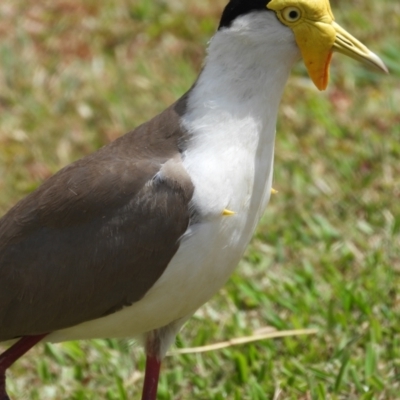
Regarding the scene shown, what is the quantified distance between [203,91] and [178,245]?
2.07 feet

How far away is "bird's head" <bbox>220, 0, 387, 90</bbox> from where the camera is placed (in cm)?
401

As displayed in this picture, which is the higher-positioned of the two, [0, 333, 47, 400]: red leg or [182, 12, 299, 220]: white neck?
[182, 12, 299, 220]: white neck

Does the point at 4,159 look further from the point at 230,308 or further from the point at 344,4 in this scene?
the point at 344,4

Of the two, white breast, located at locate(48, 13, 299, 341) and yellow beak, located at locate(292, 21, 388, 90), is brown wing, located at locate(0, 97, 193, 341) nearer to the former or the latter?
white breast, located at locate(48, 13, 299, 341)

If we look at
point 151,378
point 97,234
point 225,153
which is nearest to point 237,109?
point 225,153

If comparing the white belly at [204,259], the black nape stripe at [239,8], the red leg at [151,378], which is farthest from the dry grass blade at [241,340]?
the black nape stripe at [239,8]

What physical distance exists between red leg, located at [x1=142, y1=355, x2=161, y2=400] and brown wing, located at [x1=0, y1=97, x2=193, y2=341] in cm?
47

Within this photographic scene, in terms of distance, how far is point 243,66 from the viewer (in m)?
4.04

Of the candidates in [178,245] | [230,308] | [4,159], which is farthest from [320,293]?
[4,159]

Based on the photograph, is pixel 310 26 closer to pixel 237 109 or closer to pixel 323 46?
pixel 323 46

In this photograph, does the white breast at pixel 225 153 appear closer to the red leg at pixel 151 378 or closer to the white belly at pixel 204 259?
the white belly at pixel 204 259

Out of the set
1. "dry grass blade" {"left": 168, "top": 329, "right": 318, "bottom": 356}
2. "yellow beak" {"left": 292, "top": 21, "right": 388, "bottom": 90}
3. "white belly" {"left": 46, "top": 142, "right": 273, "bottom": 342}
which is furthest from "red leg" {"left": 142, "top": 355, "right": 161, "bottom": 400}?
"yellow beak" {"left": 292, "top": 21, "right": 388, "bottom": 90}

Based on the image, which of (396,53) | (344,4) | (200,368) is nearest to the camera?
(200,368)

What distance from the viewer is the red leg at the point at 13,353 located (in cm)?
437
